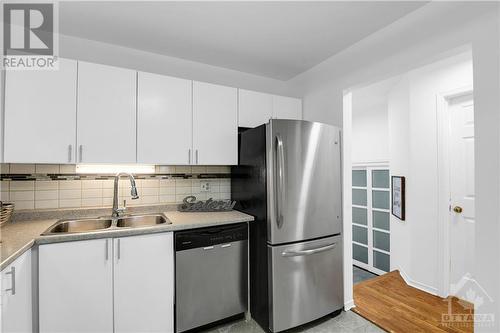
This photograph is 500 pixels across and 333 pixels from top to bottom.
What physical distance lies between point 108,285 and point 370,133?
374cm

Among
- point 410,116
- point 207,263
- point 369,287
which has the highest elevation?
point 410,116

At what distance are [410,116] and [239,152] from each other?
2.12 m

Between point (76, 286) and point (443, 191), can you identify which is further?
point (443, 191)

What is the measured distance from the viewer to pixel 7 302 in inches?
45.5

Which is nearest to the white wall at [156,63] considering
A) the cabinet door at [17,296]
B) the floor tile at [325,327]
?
the cabinet door at [17,296]

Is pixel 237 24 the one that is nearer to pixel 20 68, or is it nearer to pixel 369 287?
pixel 20 68

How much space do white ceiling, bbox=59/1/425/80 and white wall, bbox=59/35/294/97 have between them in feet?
0.23

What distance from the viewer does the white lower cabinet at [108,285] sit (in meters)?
1.47

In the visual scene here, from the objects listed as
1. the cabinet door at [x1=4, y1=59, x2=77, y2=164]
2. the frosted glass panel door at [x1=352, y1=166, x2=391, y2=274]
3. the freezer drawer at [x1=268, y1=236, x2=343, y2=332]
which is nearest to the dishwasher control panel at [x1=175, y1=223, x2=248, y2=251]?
the freezer drawer at [x1=268, y1=236, x2=343, y2=332]

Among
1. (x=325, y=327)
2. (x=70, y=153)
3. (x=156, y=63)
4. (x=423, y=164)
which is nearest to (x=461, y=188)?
(x=423, y=164)

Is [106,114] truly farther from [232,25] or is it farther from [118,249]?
[232,25]

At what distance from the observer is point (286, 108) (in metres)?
2.67

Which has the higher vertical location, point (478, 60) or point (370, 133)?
point (478, 60)

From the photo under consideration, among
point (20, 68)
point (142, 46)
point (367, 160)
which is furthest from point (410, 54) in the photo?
point (20, 68)
